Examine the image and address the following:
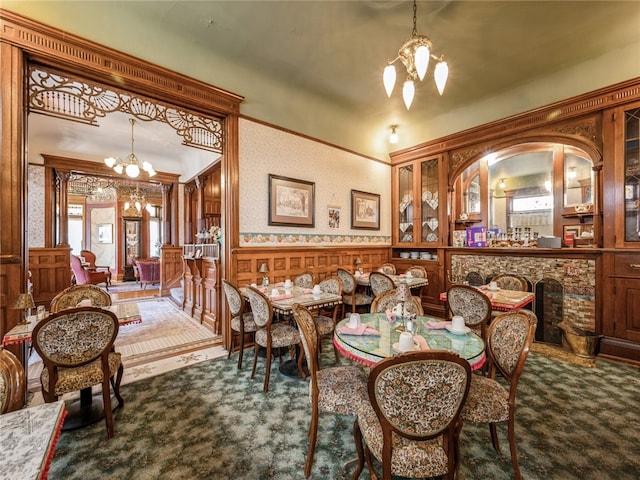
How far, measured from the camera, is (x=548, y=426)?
2152 millimetres

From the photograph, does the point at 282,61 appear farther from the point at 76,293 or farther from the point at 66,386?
the point at 66,386

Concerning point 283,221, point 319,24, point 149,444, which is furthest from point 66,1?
point 149,444

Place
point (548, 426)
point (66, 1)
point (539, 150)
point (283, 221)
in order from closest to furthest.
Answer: point (548, 426), point (66, 1), point (283, 221), point (539, 150)

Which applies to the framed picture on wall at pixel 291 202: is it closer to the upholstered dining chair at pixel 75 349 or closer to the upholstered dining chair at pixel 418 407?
the upholstered dining chair at pixel 75 349

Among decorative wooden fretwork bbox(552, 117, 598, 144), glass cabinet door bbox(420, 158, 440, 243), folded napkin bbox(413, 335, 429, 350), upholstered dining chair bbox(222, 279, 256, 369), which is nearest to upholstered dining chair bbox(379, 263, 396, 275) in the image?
glass cabinet door bbox(420, 158, 440, 243)

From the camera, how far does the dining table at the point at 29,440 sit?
2.65ft

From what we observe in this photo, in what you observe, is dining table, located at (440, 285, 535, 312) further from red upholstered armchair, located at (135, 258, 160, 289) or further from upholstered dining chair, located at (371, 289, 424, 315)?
red upholstered armchair, located at (135, 258, 160, 289)

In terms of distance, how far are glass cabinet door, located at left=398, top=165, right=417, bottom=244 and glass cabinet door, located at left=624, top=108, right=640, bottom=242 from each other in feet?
9.78

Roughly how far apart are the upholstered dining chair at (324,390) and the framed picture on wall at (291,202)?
97.9 inches

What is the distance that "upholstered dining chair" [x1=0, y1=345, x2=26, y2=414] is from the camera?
1153 mm

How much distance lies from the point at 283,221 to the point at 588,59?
4790mm

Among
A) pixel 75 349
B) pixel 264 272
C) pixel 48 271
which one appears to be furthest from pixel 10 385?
pixel 48 271

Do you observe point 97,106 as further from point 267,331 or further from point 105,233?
point 105,233

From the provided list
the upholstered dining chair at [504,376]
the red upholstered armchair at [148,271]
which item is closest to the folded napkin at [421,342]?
the upholstered dining chair at [504,376]
